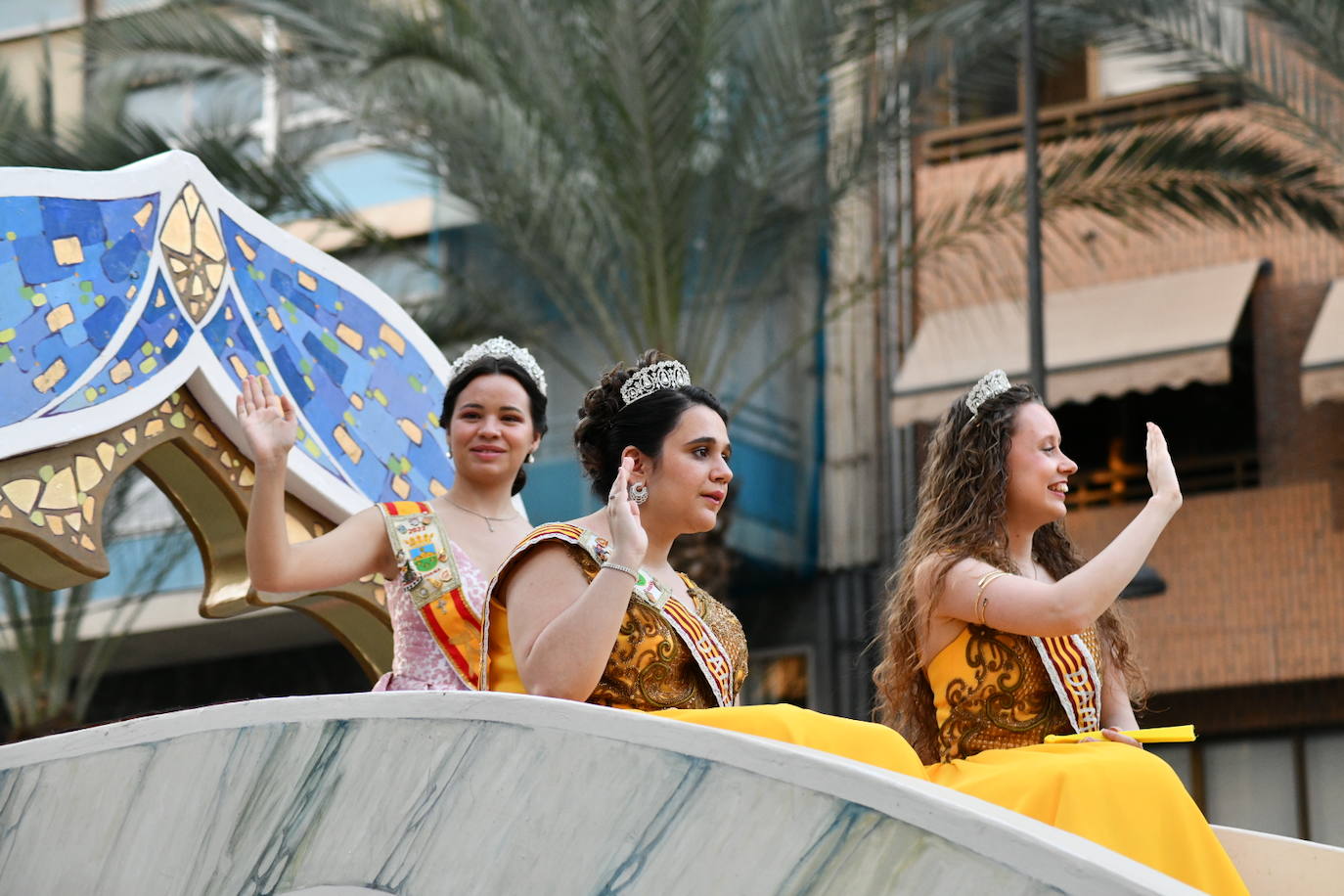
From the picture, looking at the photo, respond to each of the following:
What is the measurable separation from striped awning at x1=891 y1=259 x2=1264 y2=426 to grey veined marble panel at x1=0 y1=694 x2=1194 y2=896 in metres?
10.8

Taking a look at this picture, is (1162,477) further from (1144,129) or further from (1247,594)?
(1247,594)

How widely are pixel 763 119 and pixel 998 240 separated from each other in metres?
2.93

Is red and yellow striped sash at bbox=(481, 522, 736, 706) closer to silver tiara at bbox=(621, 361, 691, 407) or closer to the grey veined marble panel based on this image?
silver tiara at bbox=(621, 361, 691, 407)

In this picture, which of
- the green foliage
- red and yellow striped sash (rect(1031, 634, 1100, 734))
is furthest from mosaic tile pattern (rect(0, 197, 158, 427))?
the green foliage

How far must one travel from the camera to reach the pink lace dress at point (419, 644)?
17.4 ft

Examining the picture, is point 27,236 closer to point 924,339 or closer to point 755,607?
point 924,339

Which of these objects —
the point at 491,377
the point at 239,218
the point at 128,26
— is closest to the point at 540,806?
the point at 491,377

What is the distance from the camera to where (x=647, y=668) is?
451 centimetres

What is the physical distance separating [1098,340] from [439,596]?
1015cm

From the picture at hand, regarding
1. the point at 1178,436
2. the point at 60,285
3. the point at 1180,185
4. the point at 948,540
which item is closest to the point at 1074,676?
the point at 948,540

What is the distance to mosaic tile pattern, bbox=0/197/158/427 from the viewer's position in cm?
512

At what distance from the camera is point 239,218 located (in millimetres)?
5953

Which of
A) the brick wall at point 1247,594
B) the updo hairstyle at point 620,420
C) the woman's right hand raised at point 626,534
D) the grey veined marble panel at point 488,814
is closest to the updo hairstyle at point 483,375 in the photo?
the updo hairstyle at point 620,420

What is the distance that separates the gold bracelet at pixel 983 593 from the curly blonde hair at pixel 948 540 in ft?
0.38
